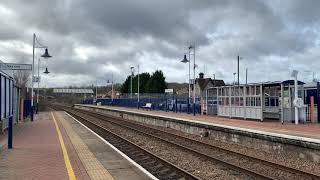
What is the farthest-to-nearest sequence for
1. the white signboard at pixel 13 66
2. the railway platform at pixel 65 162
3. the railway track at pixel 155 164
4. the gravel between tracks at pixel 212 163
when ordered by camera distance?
the white signboard at pixel 13 66 → the gravel between tracks at pixel 212 163 → the railway track at pixel 155 164 → the railway platform at pixel 65 162

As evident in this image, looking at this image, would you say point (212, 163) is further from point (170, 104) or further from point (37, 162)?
point (170, 104)

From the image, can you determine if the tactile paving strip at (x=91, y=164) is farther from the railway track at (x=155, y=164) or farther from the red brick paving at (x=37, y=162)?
the railway track at (x=155, y=164)

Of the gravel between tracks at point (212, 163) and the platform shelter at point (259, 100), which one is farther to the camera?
the platform shelter at point (259, 100)

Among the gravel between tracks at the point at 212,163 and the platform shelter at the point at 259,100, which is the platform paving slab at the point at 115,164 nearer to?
the gravel between tracks at the point at 212,163

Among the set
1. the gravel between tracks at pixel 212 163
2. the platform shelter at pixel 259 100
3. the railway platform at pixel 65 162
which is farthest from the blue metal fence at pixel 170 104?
the railway platform at pixel 65 162

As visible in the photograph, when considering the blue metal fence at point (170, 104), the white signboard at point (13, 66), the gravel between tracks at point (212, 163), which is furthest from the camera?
the blue metal fence at point (170, 104)

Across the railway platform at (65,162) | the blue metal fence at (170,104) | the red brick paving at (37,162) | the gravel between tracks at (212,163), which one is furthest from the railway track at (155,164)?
the blue metal fence at (170,104)

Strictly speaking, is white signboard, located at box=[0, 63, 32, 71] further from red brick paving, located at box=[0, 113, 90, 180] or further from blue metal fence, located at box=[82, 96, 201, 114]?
blue metal fence, located at box=[82, 96, 201, 114]

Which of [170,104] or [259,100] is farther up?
[259,100]

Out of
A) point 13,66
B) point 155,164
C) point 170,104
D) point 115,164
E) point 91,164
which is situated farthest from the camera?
point 170,104

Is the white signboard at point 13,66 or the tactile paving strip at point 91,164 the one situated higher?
the white signboard at point 13,66

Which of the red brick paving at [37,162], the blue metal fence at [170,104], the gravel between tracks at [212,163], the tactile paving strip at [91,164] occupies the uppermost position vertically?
the blue metal fence at [170,104]

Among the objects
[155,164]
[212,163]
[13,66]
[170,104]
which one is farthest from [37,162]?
[170,104]

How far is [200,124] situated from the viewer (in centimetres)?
2141
